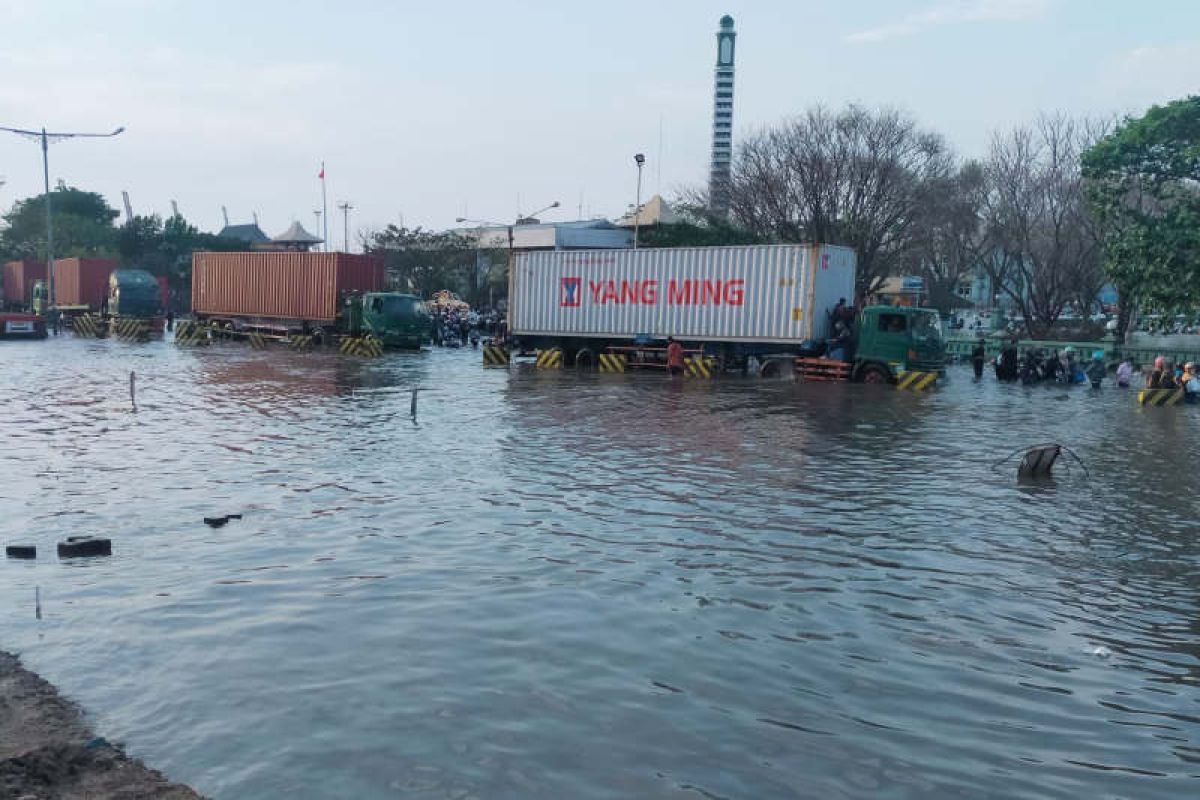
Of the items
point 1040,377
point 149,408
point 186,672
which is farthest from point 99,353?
point 186,672

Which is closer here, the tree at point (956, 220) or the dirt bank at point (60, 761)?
the dirt bank at point (60, 761)

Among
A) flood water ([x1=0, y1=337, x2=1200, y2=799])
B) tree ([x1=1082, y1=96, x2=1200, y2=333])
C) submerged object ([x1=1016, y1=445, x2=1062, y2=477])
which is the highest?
tree ([x1=1082, y1=96, x2=1200, y2=333])

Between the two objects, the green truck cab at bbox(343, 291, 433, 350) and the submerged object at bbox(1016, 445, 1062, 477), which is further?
the green truck cab at bbox(343, 291, 433, 350)

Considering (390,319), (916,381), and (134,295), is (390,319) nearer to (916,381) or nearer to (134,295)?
(134,295)

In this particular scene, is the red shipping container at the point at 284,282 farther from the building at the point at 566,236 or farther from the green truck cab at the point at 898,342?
the building at the point at 566,236

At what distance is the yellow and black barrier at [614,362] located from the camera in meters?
32.0

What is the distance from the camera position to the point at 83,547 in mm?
8672

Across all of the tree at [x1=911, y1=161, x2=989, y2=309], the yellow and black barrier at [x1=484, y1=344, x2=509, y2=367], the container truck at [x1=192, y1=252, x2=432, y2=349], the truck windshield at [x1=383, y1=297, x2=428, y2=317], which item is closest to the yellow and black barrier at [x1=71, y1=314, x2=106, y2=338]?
the container truck at [x1=192, y1=252, x2=432, y2=349]

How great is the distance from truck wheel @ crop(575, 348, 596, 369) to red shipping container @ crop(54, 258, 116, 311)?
30723mm

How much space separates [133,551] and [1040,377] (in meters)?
29.0

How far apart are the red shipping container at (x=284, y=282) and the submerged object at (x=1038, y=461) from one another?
103ft

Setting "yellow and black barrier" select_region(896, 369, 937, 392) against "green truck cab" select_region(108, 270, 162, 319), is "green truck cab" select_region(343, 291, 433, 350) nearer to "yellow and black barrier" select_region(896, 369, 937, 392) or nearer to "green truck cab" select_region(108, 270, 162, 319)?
"green truck cab" select_region(108, 270, 162, 319)

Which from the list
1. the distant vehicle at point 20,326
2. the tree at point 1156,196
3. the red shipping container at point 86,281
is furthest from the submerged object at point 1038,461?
the red shipping container at point 86,281

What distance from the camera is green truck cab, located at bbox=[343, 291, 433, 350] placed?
1527 inches
